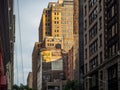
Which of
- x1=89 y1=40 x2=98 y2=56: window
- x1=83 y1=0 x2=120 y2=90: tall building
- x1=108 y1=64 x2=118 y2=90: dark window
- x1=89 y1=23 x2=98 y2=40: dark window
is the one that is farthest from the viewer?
x1=89 y1=23 x2=98 y2=40: dark window

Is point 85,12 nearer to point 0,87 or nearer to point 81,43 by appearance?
point 81,43

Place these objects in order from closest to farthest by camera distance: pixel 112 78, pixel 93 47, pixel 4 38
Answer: pixel 4 38
pixel 112 78
pixel 93 47

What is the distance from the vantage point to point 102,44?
10219 cm

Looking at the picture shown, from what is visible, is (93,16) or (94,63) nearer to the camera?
(94,63)

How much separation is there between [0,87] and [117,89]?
6161 cm

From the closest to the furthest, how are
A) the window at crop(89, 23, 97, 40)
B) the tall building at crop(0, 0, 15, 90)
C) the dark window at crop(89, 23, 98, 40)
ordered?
the tall building at crop(0, 0, 15, 90)
the dark window at crop(89, 23, 98, 40)
the window at crop(89, 23, 97, 40)

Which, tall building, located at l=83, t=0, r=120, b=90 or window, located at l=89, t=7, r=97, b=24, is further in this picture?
window, located at l=89, t=7, r=97, b=24

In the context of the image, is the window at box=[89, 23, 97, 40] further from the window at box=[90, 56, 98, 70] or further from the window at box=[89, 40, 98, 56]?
the window at box=[90, 56, 98, 70]

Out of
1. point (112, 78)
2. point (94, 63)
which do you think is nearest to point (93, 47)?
point (94, 63)

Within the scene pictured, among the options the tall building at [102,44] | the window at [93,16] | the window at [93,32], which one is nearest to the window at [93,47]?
the tall building at [102,44]

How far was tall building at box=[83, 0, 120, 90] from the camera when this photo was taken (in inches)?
3625

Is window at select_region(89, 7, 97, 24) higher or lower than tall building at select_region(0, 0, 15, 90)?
higher

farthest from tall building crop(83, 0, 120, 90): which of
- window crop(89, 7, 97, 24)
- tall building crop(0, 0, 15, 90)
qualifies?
tall building crop(0, 0, 15, 90)

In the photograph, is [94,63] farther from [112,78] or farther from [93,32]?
[112,78]
